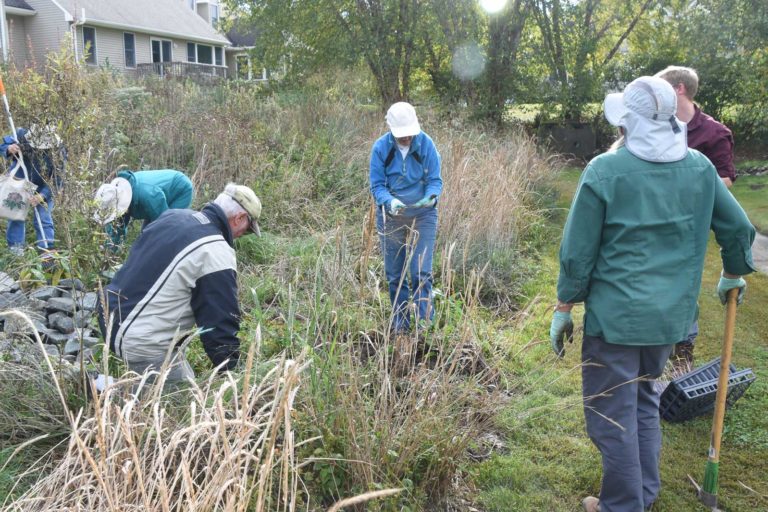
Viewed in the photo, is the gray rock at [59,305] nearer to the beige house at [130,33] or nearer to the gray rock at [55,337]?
the gray rock at [55,337]

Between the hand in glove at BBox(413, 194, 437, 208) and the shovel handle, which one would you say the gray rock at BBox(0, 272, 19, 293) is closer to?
the hand in glove at BBox(413, 194, 437, 208)

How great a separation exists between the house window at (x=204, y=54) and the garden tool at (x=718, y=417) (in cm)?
→ 3448

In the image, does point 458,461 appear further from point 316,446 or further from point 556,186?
point 556,186

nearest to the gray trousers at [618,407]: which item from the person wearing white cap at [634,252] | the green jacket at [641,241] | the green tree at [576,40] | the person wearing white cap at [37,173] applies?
the person wearing white cap at [634,252]

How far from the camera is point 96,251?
14.0ft

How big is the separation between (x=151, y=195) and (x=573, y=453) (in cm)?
326

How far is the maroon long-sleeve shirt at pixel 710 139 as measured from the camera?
3.97m

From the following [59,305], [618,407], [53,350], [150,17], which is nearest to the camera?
[618,407]

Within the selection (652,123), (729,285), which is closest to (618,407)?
(729,285)

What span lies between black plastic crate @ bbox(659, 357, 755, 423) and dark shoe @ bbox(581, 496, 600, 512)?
1030mm

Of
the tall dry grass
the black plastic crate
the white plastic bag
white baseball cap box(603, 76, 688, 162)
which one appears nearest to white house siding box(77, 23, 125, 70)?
the white plastic bag

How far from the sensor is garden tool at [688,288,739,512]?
3.13 metres

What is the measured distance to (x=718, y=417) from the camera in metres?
3.13

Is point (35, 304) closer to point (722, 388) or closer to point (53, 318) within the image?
point (53, 318)
